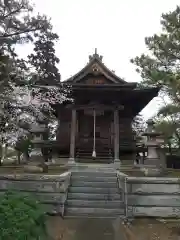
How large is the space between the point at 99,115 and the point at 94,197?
9.96 meters

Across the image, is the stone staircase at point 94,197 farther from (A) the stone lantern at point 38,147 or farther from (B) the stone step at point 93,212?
(A) the stone lantern at point 38,147

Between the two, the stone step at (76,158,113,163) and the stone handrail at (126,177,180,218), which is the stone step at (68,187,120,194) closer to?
the stone handrail at (126,177,180,218)

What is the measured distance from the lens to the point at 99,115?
20.8 meters

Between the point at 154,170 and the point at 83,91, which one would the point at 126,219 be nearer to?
the point at 154,170

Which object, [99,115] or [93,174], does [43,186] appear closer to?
[93,174]

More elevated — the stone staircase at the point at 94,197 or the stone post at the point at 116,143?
the stone post at the point at 116,143

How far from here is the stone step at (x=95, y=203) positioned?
1098cm

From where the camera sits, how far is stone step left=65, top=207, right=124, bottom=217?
10500 millimetres

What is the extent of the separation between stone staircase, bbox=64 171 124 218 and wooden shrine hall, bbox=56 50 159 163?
16.3ft

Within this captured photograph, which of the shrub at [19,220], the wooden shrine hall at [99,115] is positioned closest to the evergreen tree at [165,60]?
the wooden shrine hall at [99,115]

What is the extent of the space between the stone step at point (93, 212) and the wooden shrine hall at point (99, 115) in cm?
720

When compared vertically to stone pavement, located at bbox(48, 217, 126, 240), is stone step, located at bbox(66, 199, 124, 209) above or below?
above

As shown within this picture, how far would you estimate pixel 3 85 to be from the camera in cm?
938

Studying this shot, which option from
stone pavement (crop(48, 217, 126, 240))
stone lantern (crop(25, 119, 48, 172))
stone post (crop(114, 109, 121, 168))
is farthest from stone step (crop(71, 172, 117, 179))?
stone pavement (crop(48, 217, 126, 240))
